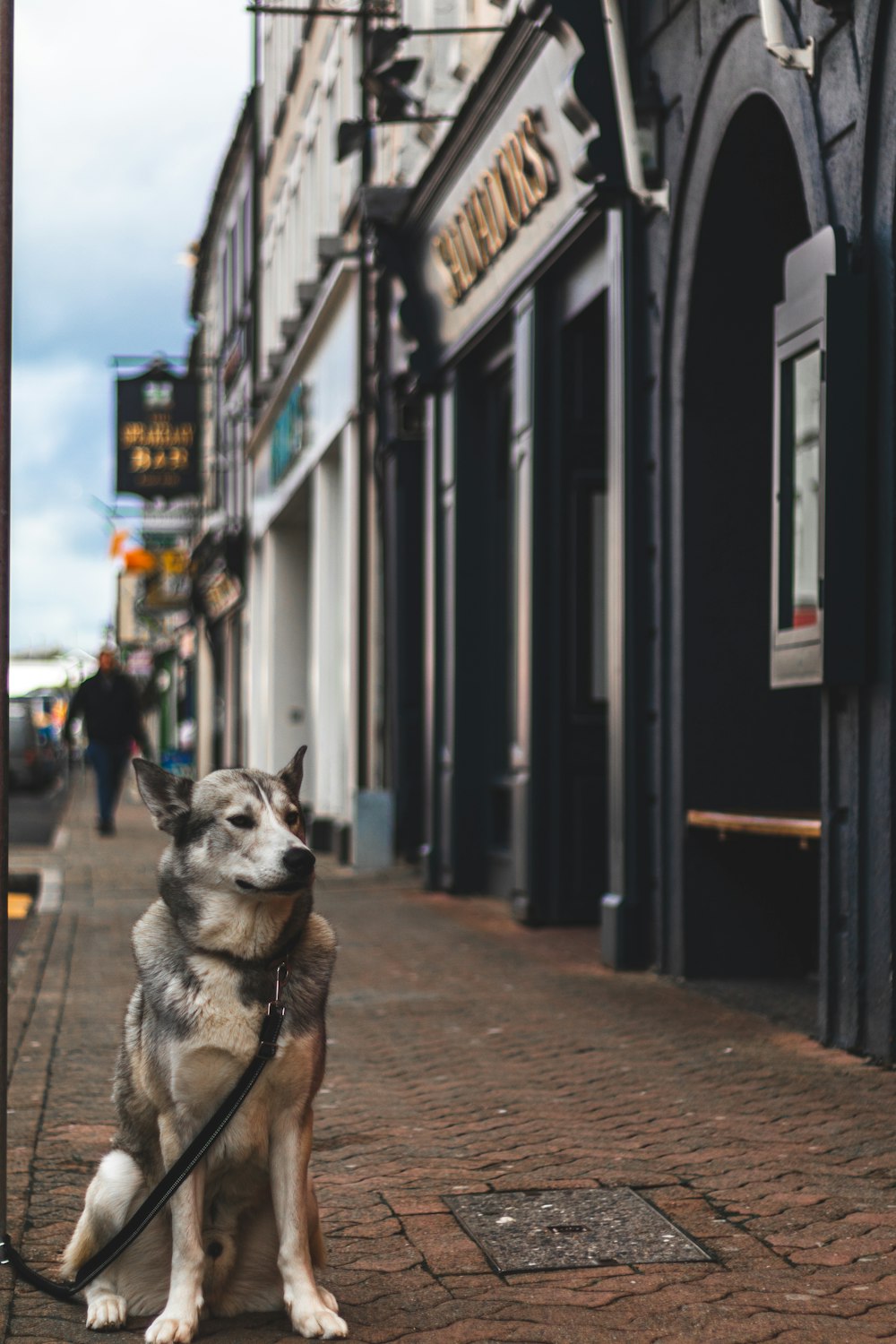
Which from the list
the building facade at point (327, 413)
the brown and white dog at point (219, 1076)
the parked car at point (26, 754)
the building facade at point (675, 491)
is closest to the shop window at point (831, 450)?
the building facade at point (675, 491)

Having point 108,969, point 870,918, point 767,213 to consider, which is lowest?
point 108,969

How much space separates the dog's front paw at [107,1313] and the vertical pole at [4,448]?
43cm

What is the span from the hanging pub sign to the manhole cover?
29549 millimetres

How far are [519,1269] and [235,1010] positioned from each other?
3.72 feet

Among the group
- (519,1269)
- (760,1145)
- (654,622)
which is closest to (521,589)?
(654,622)

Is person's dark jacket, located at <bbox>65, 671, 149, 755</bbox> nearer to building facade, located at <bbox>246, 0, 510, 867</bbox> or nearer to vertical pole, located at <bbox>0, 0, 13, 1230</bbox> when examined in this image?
building facade, located at <bbox>246, 0, 510, 867</bbox>

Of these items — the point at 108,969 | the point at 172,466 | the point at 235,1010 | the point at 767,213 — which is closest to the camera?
the point at 235,1010

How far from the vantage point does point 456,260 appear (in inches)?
551

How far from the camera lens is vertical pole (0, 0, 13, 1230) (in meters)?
4.30

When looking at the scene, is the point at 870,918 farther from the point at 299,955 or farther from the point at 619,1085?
the point at 299,955

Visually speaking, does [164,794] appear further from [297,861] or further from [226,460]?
[226,460]

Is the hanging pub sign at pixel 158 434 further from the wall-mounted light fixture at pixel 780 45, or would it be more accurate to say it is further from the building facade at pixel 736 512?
the wall-mounted light fixture at pixel 780 45

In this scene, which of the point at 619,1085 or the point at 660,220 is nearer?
the point at 619,1085

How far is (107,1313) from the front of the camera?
3980mm
